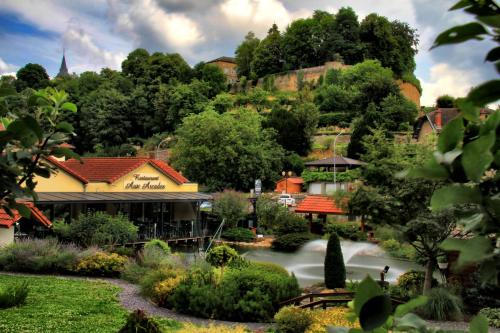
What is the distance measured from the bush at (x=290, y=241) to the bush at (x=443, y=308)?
18.0 metres

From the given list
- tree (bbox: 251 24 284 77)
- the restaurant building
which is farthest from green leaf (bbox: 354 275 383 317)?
tree (bbox: 251 24 284 77)

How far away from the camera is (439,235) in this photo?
47.8ft

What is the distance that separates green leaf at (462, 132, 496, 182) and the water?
772 inches

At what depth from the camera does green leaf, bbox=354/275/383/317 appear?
964 millimetres

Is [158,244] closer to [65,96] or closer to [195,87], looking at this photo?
[65,96]

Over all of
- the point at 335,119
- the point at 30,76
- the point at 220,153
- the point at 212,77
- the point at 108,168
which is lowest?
the point at 108,168

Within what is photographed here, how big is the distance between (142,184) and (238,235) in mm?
7154

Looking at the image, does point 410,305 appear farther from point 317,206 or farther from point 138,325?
point 317,206

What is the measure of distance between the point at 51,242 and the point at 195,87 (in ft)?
173

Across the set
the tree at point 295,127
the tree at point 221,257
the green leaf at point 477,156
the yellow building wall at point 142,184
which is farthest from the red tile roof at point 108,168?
the green leaf at point 477,156

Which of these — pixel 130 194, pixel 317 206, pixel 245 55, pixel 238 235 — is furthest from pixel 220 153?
pixel 245 55

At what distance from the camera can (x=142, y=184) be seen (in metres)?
34.1

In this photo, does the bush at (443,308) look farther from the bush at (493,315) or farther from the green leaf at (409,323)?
the green leaf at (409,323)

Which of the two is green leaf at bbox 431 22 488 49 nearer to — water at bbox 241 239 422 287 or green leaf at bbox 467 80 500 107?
green leaf at bbox 467 80 500 107
